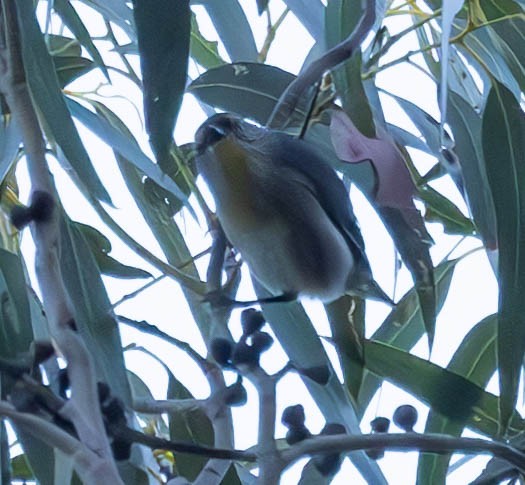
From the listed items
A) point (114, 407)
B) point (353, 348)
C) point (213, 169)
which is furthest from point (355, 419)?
point (114, 407)

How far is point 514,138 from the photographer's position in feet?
3.18

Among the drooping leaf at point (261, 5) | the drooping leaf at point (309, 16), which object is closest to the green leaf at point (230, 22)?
the drooping leaf at point (309, 16)

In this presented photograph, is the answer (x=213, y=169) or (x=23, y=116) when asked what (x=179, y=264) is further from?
(x=23, y=116)

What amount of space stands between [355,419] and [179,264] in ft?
0.91

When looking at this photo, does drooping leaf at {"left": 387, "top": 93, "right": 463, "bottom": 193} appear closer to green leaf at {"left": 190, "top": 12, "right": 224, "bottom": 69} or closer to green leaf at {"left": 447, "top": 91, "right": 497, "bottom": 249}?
green leaf at {"left": 447, "top": 91, "right": 497, "bottom": 249}

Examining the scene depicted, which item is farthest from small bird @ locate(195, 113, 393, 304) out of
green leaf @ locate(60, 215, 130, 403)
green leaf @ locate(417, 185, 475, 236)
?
green leaf @ locate(417, 185, 475, 236)

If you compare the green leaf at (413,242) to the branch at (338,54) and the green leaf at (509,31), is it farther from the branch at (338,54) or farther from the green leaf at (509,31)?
the green leaf at (509,31)

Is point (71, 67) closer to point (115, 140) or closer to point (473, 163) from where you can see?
point (115, 140)

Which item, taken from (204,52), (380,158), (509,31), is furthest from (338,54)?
(204,52)

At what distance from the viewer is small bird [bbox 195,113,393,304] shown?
90cm

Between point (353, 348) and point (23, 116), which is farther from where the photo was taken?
point (353, 348)

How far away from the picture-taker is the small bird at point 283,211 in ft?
2.96

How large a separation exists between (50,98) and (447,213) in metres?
0.47

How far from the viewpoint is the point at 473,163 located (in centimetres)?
104
